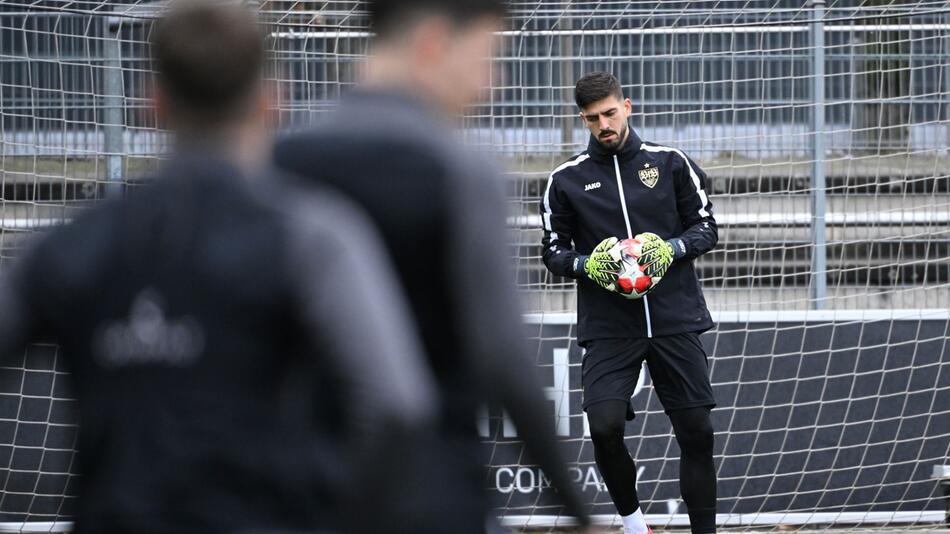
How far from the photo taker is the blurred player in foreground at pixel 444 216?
2.03m

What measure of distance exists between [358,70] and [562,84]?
119 cm

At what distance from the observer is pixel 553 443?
215cm

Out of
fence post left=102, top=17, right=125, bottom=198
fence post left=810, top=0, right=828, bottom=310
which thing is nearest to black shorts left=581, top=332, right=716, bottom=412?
fence post left=810, top=0, right=828, bottom=310

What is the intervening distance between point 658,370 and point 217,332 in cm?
428

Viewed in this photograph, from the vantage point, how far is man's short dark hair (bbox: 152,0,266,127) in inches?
69.8

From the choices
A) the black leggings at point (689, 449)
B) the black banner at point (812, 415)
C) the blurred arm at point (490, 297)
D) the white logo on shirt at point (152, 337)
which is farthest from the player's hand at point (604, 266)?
the white logo on shirt at point (152, 337)

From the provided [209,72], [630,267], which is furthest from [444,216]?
[630,267]

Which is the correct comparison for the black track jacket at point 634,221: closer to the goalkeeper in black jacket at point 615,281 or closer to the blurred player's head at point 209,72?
the goalkeeper in black jacket at point 615,281

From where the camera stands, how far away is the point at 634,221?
233 inches

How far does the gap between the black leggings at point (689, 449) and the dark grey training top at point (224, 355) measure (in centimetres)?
408

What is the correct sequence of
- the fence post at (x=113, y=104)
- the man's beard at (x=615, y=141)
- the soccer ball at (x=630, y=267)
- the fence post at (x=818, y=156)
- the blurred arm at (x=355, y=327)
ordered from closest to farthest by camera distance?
the blurred arm at (x=355, y=327) < the soccer ball at (x=630, y=267) < the man's beard at (x=615, y=141) < the fence post at (x=113, y=104) < the fence post at (x=818, y=156)

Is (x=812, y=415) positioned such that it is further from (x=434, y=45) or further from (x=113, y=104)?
(x=434, y=45)

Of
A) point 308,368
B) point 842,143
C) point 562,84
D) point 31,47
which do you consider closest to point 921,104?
point 842,143

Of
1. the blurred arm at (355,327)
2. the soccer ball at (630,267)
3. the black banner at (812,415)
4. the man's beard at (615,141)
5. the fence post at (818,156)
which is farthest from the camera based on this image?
the fence post at (818,156)
